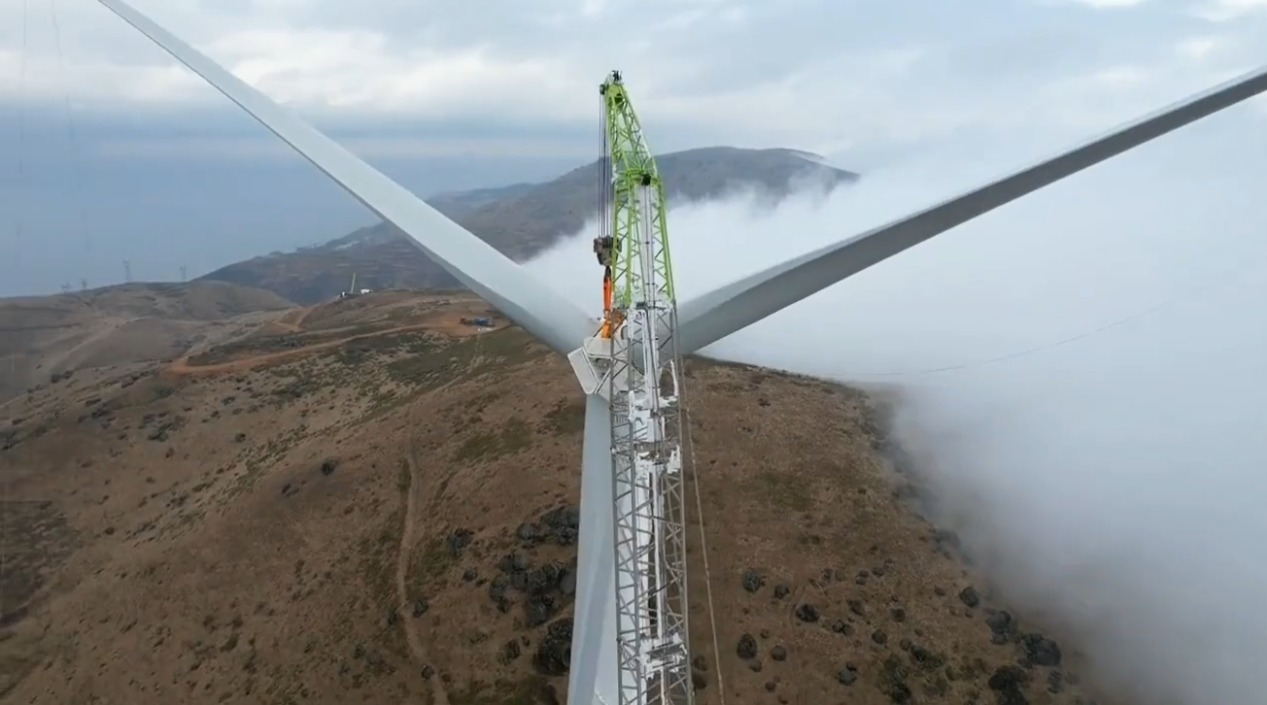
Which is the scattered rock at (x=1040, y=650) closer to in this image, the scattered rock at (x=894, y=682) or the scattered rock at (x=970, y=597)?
the scattered rock at (x=970, y=597)

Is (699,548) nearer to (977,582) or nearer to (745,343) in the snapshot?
(977,582)

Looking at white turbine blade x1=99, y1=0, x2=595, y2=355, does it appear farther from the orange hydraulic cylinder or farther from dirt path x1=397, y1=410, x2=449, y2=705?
dirt path x1=397, y1=410, x2=449, y2=705

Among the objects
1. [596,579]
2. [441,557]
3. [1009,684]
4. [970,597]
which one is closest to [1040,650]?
[1009,684]

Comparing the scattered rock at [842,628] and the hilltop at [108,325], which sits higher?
the hilltop at [108,325]

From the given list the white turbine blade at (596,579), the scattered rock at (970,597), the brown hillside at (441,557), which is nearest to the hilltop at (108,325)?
the brown hillside at (441,557)

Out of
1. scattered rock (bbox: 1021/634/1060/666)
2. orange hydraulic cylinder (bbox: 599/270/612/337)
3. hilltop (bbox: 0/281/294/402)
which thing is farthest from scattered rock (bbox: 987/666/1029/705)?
hilltop (bbox: 0/281/294/402)
